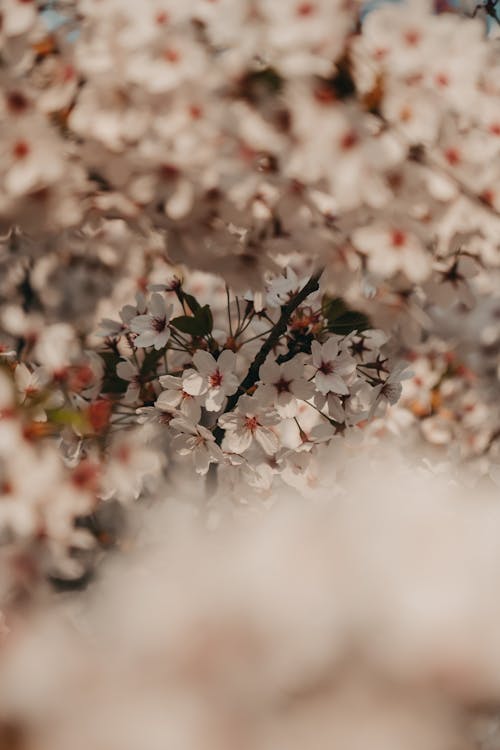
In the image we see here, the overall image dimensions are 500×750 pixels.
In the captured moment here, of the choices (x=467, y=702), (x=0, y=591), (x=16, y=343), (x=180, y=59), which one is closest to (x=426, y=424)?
(x=16, y=343)

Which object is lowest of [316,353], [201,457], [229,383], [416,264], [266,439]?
[201,457]

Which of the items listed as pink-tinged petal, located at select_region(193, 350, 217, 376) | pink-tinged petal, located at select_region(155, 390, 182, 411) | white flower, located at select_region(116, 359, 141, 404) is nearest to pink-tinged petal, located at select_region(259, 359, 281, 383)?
pink-tinged petal, located at select_region(193, 350, 217, 376)

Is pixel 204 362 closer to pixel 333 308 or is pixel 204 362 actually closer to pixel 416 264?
pixel 333 308

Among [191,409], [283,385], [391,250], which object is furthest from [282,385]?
[391,250]

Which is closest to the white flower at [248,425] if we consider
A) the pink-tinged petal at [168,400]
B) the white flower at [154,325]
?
the pink-tinged petal at [168,400]

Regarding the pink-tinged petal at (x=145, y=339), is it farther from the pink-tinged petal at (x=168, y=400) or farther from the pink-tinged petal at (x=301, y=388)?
the pink-tinged petal at (x=301, y=388)

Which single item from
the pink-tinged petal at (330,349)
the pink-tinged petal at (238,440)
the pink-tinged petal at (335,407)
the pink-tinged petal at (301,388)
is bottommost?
the pink-tinged petal at (238,440)
